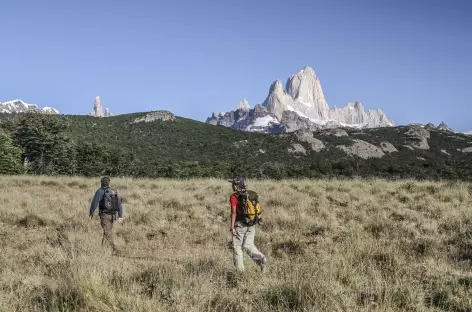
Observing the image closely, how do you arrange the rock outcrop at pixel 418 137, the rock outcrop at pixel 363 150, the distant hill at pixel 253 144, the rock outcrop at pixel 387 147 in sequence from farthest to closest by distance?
the rock outcrop at pixel 418 137, the rock outcrop at pixel 387 147, the rock outcrop at pixel 363 150, the distant hill at pixel 253 144

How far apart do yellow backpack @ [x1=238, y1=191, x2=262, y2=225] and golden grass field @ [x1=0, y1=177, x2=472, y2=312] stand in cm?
88

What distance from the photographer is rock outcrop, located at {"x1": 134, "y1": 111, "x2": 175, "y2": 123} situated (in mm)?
140125

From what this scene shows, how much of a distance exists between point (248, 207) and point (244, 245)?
0.73m

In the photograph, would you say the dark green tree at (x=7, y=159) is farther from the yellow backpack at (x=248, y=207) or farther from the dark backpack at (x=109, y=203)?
the yellow backpack at (x=248, y=207)

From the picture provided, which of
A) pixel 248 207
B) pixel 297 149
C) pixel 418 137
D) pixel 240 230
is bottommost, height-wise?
pixel 240 230

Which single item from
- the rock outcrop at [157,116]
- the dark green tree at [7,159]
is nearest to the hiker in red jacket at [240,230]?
the dark green tree at [7,159]

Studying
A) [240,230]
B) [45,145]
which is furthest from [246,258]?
[45,145]

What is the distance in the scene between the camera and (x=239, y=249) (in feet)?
25.0

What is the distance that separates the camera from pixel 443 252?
9297 mm

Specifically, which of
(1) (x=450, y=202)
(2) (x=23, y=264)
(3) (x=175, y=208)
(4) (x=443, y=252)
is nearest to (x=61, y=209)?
(3) (x=175, y=208)

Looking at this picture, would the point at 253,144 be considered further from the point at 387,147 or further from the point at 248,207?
the point at 248,207

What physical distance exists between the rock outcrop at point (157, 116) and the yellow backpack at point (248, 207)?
13515 cm

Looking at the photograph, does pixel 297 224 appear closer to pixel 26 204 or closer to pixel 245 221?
pixel 245 221

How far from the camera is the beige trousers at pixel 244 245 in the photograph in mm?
7535
